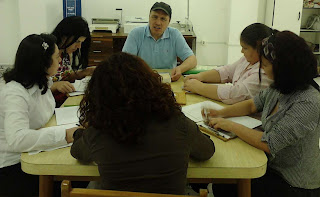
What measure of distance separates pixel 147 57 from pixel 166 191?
194 cm

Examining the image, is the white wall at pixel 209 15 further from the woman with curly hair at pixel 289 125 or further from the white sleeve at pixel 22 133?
the woman with curly hair at pixel 289 125

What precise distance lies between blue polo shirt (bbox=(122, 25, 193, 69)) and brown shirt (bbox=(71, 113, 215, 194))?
1829 mm

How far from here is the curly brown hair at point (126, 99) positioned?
1.06 m

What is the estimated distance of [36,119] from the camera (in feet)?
5.31

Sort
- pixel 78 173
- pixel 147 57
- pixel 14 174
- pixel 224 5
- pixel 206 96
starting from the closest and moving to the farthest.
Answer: pixel 78 173 < pixel 14 174 < pixel 206 96 < pixel 147 57 < pixel 224 5

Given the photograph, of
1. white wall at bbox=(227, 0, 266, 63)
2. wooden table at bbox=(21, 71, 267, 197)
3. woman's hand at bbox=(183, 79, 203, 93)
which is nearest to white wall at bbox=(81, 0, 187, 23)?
white wall at bbox=(227, 0, 266, 63)

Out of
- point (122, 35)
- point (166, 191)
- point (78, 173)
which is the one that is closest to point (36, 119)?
point (78, 173)

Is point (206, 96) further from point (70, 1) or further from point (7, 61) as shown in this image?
point (70, 1)

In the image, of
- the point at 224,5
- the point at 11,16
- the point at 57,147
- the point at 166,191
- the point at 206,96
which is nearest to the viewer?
the point at 166,191

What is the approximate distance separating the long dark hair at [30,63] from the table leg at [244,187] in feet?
3.33

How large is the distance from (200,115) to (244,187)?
0.46 m

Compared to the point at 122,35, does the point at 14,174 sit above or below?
below

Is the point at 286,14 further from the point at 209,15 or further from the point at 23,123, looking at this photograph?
the point at 23,123

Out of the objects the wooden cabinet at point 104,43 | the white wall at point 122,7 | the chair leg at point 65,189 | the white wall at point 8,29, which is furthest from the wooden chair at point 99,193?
the white wall at point 122,7
